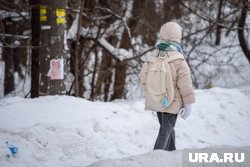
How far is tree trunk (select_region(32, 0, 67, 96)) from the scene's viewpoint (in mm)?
5906

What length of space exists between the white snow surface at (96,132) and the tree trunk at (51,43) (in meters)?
0.28

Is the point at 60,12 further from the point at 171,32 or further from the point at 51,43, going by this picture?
the point at 171,32

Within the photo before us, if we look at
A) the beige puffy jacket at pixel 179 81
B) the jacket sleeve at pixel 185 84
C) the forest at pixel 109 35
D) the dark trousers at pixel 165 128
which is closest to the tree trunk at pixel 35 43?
the forest at pixel 109 35

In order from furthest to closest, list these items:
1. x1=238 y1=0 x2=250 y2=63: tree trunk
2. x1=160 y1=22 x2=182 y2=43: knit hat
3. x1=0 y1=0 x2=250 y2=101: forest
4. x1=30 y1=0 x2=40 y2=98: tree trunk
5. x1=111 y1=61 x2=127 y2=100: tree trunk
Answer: x1=111 y1=61 x2=127 y2=100: tree trunk, x1=238 y1=0 x2=250 y2=63: tree trunk, x1=0 y1=0 x2=250 y2=101: forest, x1=30 y1=0 x2=40 y2=98: tree trunk, x1=160 y1=22 x2=182 y2=43: knit hat

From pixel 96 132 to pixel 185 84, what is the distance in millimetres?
1490

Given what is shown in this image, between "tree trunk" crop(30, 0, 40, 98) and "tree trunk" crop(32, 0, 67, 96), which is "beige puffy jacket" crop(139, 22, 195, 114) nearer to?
"tree trunk" crop(32, 0, 67, 96)

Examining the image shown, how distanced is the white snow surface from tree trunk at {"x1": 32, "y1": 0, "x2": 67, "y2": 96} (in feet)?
0.92

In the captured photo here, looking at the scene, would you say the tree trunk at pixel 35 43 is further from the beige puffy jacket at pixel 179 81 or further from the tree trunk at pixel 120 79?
the tree trunk at pixel 120 79

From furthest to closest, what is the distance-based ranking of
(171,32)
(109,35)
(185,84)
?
(109,35), (171,32), (185,84)

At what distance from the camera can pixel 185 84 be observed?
15.1 ft

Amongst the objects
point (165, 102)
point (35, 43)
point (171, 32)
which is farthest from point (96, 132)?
point (35, 43)

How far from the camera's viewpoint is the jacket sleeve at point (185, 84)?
461 centimetres

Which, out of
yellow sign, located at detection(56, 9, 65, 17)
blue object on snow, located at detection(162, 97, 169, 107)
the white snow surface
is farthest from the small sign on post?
blue object on snow, located at detection(162, 97, 169, 107)

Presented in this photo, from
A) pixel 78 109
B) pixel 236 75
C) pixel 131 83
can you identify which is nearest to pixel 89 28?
pixel 131 83
